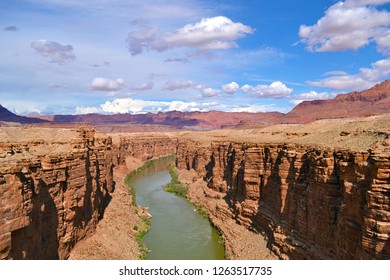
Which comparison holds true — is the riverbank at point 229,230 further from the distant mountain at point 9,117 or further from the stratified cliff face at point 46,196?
the distant mountain at point 9,117

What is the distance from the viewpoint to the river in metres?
27.5

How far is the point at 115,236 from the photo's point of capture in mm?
26734

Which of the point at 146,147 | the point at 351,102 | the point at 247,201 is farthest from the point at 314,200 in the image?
the point at 351,102

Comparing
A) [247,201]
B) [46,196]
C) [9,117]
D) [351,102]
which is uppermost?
[351,102]

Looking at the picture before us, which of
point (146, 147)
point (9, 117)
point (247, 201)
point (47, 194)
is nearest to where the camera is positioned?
point (47, 194)

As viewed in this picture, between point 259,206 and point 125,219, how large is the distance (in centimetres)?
1210

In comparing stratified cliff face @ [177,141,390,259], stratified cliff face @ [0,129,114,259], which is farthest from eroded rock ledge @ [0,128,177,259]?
stratified cliff face @ [177,141,390,259]

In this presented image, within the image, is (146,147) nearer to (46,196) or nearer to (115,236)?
(115,236)

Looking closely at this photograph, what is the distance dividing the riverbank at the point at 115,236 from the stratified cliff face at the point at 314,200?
864cm

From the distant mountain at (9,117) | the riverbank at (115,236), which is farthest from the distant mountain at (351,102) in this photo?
the distant mountain at (9,117)

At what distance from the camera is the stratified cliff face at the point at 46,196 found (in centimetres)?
1294

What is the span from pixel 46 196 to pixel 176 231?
16520 millimetres

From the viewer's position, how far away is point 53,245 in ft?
63.4
